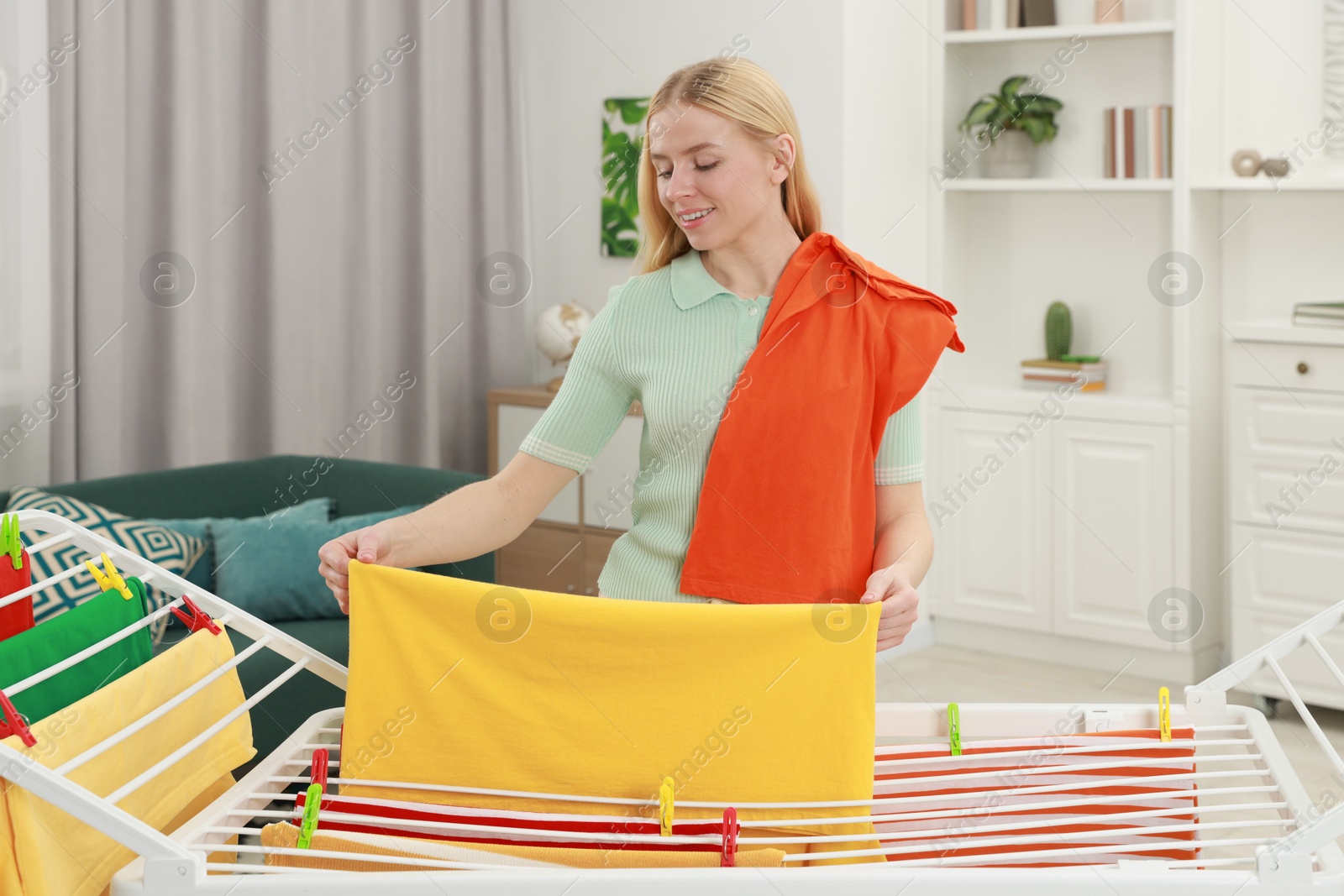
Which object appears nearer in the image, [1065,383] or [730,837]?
[730,837]

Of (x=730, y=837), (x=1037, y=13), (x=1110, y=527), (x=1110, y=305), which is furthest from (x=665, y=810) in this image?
(x=1037, y=13)

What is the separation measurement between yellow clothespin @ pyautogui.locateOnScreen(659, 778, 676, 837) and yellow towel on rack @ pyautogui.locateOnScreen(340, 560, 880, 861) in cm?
3

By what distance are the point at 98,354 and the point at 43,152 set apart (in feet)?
1.63

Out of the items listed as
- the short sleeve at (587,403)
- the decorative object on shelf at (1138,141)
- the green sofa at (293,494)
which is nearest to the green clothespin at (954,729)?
the short sleeve at (587,403)

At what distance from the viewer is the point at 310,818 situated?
4.41 feet

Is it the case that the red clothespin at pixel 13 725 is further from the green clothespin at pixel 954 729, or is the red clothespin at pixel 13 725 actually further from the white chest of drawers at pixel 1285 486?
the white chest of drawers at pixel 1285 486

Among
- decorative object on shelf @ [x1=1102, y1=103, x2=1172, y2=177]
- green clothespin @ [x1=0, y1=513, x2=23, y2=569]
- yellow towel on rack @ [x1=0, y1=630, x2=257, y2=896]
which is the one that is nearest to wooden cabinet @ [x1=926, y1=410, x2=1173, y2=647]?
decorative object on shelf @ [x1=1102, y1=103, x2=1172, y2=177]

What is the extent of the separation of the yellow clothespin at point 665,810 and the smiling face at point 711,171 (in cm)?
62

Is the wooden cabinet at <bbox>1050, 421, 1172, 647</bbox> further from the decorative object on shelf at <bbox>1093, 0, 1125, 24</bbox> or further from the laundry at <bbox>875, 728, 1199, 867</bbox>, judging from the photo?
the laundry at <bbox>875, 728, 1199, 867</bbox>

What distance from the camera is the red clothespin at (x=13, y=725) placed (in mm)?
1183

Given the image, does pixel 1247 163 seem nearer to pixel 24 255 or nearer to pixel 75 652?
pixel 24 255

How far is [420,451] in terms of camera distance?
4.14 metres

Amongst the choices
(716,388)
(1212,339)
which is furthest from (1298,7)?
(716,388)

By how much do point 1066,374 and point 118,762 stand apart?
3194mm
